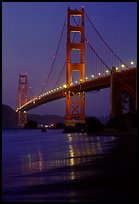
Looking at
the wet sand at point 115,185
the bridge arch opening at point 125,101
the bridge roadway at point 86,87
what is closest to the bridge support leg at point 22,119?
the bridge roadway at point 86,87

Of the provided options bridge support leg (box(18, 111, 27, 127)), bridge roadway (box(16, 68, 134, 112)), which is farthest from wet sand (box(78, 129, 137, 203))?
bridge support leg (box(18, 111, 27, 127))

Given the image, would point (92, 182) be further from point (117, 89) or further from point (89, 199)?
point (117, 89)

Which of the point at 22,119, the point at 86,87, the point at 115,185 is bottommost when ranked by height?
the point at 115,185

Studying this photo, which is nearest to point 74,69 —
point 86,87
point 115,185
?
point 86,87

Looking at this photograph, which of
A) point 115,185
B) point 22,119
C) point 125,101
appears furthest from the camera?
point 22,119

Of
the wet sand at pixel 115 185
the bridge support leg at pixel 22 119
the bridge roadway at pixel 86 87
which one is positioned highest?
the bridge roadway at pixel 86 87

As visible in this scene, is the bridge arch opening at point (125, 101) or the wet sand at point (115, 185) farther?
the bridge arch opening at point (125, 101)

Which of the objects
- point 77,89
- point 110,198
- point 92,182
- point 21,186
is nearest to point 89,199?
point 110,198

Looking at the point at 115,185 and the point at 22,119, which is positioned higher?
the point at 22,119

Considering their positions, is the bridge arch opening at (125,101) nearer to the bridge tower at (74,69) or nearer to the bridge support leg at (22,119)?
the bridge tower at (74,69)

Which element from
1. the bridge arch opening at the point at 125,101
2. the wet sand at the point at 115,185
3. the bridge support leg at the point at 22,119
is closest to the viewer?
the wet sand at the point at 115,185

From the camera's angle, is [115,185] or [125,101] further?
[125,101]

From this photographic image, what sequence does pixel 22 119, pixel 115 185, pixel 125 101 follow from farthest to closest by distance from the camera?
pixel 22 119 < pixel 125 101 < pixel 115 185

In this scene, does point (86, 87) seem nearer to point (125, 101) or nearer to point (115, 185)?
point (125, 101)
